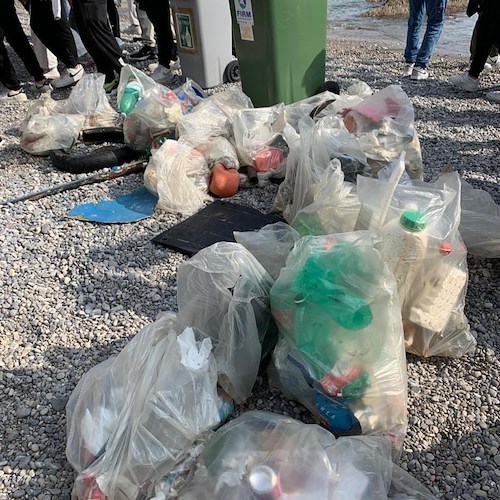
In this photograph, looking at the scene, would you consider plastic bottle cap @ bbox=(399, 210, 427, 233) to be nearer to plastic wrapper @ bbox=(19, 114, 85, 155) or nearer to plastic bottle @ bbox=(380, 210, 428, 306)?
plastic bottle @ bbox=(380, 210, 428, 306)

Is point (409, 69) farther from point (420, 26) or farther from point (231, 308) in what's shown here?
point (231, 308)

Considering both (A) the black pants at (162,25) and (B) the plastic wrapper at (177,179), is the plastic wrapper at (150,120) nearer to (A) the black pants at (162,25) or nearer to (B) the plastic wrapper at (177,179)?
(B) the plastic wrapper at (177,179)

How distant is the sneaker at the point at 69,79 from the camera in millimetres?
4996

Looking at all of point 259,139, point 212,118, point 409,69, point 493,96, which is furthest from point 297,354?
point 409,69

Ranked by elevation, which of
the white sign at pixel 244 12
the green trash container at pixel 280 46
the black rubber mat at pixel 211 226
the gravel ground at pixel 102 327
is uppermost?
the white sign at pixel 244 12

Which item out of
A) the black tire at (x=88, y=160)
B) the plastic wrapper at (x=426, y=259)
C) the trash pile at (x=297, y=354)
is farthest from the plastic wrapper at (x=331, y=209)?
the black tire at (x=88, y=160)

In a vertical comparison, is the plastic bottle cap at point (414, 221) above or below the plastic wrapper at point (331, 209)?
above

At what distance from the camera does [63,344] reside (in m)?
2.05

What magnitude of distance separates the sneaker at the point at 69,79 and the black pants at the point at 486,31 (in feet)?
12.4

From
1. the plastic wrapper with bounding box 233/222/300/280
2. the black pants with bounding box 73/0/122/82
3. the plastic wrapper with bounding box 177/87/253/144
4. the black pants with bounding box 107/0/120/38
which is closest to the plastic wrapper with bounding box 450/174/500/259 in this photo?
the plastic wrapper with bounding box 233/222/300/280

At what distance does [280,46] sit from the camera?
365 centimetres

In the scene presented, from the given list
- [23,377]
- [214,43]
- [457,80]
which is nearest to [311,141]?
[23,377]

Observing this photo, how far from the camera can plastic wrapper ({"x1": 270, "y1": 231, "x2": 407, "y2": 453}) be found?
1478mm

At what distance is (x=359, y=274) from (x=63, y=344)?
4.16 feet
